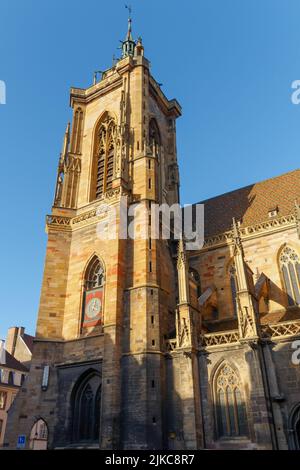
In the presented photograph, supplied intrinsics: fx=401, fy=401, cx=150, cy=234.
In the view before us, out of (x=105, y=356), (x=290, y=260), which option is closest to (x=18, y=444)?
(x=105, y=356)

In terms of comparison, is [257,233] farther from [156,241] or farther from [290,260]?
[156,241]

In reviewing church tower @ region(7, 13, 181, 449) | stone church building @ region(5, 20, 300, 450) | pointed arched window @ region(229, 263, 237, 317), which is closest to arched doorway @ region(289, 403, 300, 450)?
stone church building @ region(5, 20, 300, 450)

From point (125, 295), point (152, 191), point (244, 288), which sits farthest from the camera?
point (152, 191)

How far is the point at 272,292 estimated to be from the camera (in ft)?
60.1

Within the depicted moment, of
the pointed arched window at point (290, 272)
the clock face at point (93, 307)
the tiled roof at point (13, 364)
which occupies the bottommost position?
the clock face at point (93, 307)

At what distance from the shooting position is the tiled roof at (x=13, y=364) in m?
35.4

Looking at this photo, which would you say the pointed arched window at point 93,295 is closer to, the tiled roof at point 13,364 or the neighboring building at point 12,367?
the neighboring building at point 12,367

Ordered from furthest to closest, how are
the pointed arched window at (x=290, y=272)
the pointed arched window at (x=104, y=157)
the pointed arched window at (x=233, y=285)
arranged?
the pointed arched window at (x=104, y=157)
the pointed arched window at (x=233, y=285)
the pointed arched window at (x=290, y=272)

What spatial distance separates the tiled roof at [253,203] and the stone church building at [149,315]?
0.38ft

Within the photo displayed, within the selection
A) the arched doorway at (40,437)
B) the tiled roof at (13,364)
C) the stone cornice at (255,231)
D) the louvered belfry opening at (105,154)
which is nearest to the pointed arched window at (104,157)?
the louvered belfry opening at (105,154)

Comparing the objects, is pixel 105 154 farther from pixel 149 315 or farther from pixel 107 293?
pixel 149 315

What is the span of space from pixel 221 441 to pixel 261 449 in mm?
1719

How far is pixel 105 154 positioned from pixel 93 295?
9.03 metres

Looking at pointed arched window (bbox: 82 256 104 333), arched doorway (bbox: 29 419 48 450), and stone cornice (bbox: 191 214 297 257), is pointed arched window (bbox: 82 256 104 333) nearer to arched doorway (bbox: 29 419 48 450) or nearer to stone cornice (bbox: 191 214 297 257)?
stone cornice (bbox: 191 214 297 257)
